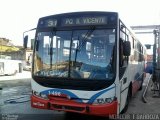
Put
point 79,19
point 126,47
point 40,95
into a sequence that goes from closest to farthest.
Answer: point 126,47
point 79,19
point 40,95

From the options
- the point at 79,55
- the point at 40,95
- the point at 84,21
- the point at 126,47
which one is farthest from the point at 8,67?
the point at 126,47

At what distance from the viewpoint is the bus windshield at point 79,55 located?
6.90 m

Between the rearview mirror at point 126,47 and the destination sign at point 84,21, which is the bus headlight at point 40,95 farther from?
the rearview mirror at point 126,47

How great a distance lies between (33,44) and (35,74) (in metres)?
0.93

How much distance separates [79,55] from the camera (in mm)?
7094

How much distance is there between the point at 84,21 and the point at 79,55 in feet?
3.17

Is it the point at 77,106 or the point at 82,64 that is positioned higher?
the point at 82,64

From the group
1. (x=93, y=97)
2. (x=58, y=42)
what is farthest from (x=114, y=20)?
(x=93, y=97)

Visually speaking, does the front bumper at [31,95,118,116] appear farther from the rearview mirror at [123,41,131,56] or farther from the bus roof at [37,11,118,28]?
the bus roof at [37,11,118,28]

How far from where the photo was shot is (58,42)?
7453mm

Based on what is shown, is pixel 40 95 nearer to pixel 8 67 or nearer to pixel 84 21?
pixel 84 21

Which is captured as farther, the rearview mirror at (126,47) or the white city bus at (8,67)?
the white city bus at (8,67)

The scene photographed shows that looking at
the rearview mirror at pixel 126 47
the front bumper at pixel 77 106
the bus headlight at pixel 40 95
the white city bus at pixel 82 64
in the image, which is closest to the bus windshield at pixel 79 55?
the white city bus at pixel 82 64

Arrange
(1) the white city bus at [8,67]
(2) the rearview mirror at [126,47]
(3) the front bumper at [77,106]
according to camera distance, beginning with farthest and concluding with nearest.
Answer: (1) the white city bus at [8,67], (2) the rearview mirror at [126,47], (3) the front bumper at [77,106]
